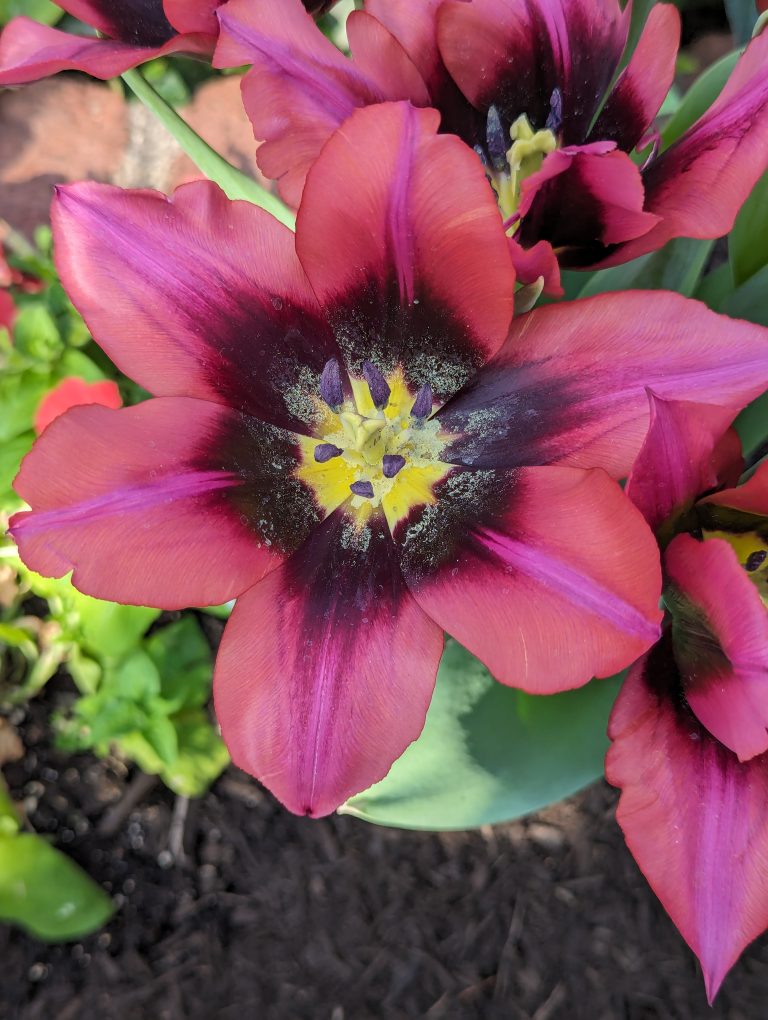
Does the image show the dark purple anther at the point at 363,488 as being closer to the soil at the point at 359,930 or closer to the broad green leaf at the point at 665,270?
the broad green leaf at the point at 665,270

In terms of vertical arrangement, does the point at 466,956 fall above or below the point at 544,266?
below

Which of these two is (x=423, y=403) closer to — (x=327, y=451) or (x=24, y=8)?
(x=327, y=451)

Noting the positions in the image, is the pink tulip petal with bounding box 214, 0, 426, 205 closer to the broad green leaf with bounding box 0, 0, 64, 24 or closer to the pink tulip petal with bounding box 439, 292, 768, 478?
the pink tulip petal with bounding box 439, 292, 768, 478

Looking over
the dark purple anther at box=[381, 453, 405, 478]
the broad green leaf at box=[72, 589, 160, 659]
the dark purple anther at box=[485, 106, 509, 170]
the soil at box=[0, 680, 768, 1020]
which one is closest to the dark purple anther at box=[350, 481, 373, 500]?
the dark purple anther at box=[381, 453, 405, 478]

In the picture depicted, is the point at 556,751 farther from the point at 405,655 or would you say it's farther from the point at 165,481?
the point at 165,481

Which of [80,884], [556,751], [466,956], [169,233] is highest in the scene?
[169,233]

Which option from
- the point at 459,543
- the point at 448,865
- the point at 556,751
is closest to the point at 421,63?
the point at 459,543

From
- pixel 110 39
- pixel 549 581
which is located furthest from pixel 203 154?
pixel 549 581
